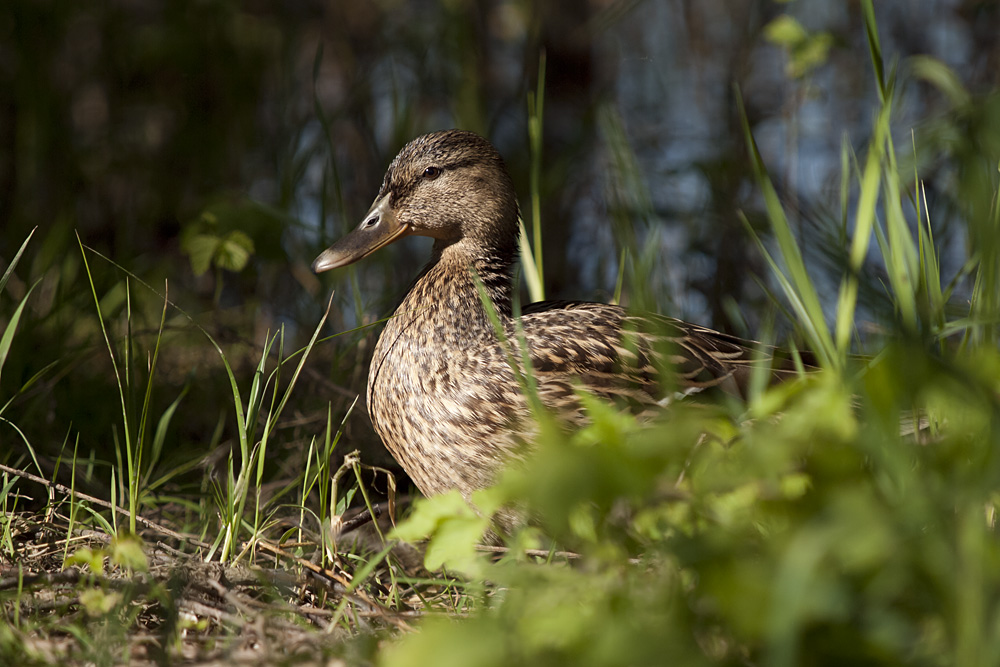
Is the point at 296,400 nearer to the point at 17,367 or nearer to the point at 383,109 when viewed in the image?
the point at 17,367

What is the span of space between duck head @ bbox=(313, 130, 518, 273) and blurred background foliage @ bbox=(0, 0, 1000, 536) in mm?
304

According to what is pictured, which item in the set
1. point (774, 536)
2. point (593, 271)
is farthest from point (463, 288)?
point (593, 271)

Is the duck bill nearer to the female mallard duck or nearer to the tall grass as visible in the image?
the female mallard duck

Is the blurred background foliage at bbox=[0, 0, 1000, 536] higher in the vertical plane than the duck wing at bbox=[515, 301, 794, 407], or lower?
higher

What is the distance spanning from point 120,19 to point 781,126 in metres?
4.55

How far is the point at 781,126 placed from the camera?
5770 millimetres

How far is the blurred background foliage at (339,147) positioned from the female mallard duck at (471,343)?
35 centimetres

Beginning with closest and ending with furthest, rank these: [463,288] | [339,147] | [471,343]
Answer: [471,343] → [463,288] → [339,147]

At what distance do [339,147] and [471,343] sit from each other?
3939 mm

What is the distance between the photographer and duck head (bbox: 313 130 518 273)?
3.63 m

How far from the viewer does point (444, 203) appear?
3629 millimetres

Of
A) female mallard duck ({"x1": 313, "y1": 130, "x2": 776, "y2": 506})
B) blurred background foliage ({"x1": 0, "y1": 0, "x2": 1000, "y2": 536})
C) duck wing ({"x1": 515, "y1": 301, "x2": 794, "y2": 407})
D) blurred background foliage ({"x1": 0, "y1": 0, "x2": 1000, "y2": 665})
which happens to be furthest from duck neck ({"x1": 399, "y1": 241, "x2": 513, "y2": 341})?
blurred background foliage ({"x1": 0, "y1": 0, "x2": 1000, "y2": 665})

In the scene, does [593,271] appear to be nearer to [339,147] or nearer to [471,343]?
[339,147]

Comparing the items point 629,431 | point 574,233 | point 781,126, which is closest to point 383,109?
point 574,233
